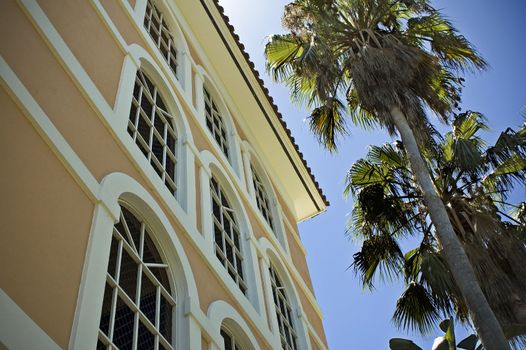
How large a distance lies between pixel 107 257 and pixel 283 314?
18.7 feet

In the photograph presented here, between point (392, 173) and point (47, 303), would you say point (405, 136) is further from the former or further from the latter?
point (47, 303)

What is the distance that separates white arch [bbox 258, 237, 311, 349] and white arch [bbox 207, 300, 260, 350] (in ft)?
8.55

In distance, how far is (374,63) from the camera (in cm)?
1161

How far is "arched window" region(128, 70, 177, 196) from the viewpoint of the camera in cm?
835

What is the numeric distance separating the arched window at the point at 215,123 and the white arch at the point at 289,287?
1.92 m

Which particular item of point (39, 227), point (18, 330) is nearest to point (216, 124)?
point (39, 227)

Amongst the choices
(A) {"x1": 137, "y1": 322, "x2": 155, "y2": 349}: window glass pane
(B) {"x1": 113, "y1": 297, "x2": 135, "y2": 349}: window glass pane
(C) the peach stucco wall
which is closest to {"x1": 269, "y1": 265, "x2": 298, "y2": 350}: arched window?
(A) {"x1": 137, "y1": 322, "x2": 155, "y2": 349}: window glass pane

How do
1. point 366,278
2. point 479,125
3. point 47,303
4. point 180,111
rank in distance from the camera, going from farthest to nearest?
point 479,125 → point 366,278 → point 180,111 → point 47,303

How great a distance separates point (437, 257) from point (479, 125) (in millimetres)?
3675

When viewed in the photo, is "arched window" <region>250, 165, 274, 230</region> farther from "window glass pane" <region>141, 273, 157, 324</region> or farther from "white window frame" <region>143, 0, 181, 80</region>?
"window glass pane" <region>141, 273, 157, 324</region>

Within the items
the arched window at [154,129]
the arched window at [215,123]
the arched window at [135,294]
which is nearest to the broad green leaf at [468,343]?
the arched window at [135,294]

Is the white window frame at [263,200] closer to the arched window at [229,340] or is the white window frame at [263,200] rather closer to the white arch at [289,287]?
the white arch at [289,287]

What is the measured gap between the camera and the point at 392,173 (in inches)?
529

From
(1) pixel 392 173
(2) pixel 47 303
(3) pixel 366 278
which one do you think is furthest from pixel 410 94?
(2) pixel 47 303
